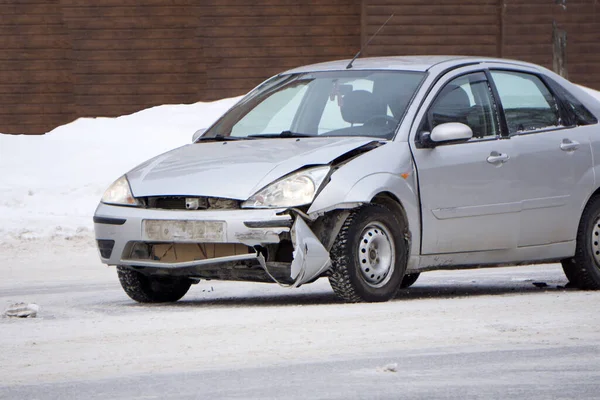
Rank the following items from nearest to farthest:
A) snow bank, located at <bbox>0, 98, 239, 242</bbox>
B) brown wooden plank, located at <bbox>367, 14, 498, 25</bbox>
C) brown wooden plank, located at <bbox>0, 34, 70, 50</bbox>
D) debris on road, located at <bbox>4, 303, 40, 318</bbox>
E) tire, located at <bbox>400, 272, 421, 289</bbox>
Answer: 1. debris on road, located at <bbox>4, 303, 40, 318</bbox>
2. tire, located at <bbox>400, 272, 421, 289</bbox>
3. snow bank, located at <bbox>0, 98, 239, 242</bbox>
4. brown wooden plank, located at <bbox>367, 14, 498, 25</bbox>
5. brown wooden plank, located at <bbox>0, 34, 70, 50</bbox>

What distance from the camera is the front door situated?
27.7 feet

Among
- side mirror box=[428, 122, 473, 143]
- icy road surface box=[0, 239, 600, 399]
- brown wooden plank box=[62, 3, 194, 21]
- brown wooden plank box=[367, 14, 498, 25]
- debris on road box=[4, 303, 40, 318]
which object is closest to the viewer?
icy road surface box=[0, 239, 600, 399]

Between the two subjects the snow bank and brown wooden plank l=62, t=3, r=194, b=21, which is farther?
brown wooden plank l=62, t=3, r=194, b=21

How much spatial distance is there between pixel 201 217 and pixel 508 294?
2.46m

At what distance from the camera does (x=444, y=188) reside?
851cm

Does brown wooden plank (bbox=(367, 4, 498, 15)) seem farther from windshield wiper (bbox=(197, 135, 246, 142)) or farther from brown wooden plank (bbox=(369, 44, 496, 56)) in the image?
windshield wiper (bbox=(197, 135, 246, 142))

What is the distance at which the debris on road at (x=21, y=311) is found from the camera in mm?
7941

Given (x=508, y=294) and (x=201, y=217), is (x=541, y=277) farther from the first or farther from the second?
(x=201, y=217)

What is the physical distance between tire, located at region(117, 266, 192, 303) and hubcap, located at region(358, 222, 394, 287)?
1.34 metres

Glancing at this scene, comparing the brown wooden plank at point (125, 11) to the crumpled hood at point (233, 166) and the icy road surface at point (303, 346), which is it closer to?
the icy road surface at point (303, 346)

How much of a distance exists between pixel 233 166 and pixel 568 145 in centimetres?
256

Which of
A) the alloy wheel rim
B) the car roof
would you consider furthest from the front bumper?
the alloy wheel rim

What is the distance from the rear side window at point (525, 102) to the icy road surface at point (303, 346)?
1154 millimetres

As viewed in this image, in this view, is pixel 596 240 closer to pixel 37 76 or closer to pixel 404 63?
pixel 404 63
